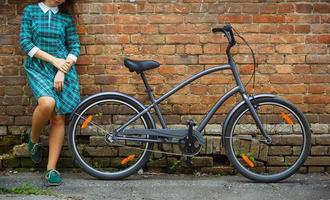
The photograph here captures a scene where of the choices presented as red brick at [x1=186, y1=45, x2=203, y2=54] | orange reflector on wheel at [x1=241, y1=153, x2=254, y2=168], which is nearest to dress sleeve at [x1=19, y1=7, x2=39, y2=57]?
red brick at [x1=186, y1=45, x2=203, y2=54]

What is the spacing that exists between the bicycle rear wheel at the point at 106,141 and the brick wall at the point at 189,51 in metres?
0.22

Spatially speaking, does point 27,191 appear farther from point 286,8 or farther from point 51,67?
point 286,8

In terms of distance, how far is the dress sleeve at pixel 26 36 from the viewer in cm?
521

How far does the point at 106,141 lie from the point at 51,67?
2.86 feet

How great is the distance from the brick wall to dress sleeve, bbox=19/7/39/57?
0.26 meters

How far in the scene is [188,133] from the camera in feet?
17.4

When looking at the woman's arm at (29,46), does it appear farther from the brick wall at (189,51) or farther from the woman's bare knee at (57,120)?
the woman's bare knee at (57,120)

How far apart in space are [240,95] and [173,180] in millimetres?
1051

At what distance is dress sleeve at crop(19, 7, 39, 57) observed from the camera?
17.1 feet

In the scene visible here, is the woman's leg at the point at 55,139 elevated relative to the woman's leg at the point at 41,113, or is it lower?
lower

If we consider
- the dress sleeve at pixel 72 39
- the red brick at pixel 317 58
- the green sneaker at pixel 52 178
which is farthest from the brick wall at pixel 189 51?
the green sneaker at pixel 52 178

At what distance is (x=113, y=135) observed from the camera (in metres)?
5.37

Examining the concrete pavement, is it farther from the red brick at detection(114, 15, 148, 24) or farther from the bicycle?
the red brick at detection(114, 15, 148, 24)

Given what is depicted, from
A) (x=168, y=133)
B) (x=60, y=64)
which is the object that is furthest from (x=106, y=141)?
(x=60, y=64)
